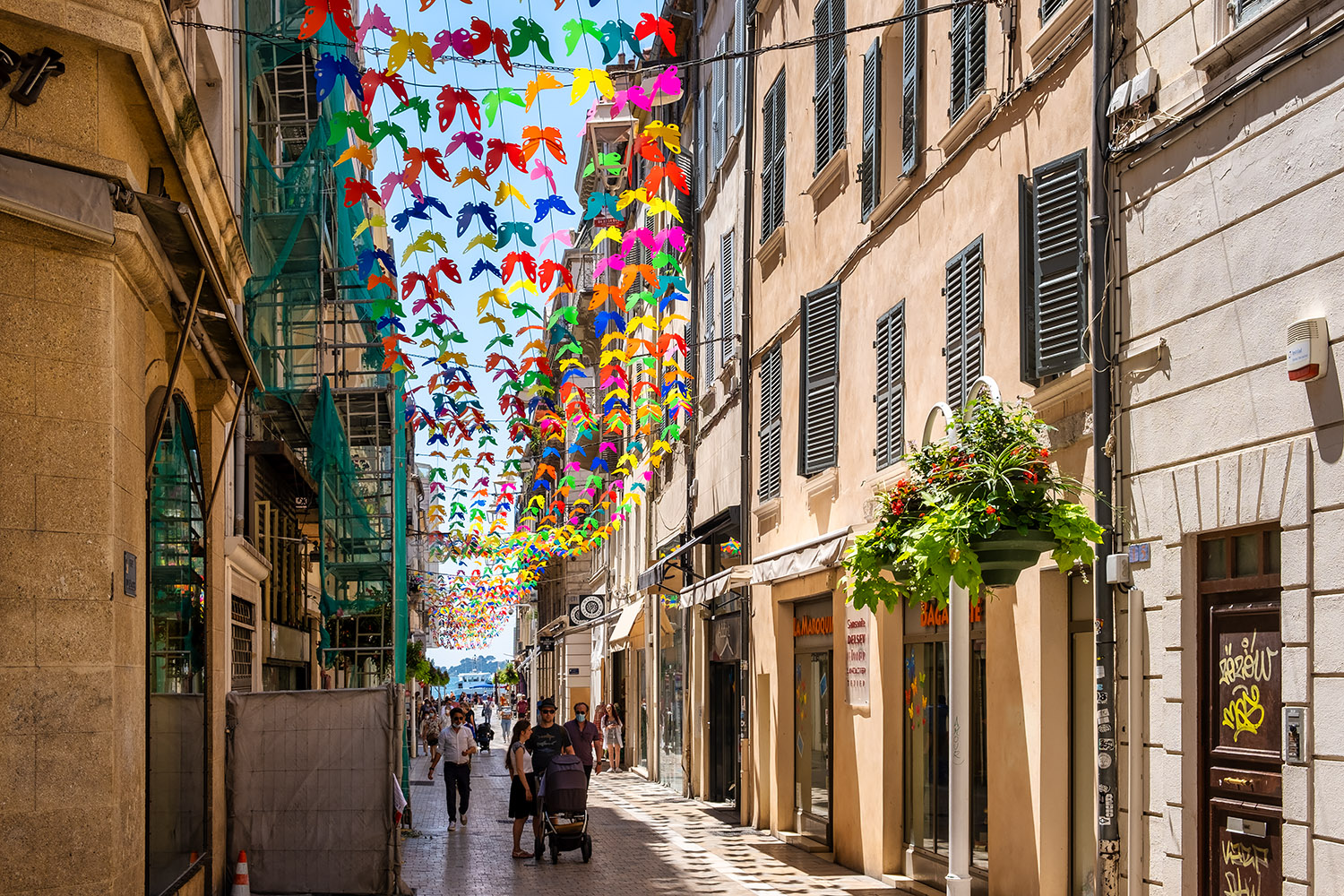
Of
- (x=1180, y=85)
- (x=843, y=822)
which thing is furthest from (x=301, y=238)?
(x=1180, y=85)

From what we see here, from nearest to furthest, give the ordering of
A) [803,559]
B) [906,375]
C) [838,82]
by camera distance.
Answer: [906,375] < [803,559] < [838,82]

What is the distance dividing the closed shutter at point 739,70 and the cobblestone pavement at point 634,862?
10098 mm

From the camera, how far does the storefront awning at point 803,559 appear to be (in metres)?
14.2

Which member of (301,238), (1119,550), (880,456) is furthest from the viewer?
(301,238)

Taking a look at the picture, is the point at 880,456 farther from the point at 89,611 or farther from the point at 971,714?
the point at 89,611

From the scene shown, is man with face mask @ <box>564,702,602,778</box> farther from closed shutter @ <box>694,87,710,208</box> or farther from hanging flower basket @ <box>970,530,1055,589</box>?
hanging flower basket @ <box>970,530,1055,589</box>

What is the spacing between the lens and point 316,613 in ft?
94.0

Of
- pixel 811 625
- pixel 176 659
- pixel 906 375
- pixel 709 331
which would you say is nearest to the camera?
pixel 176 659

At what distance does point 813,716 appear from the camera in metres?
18.1

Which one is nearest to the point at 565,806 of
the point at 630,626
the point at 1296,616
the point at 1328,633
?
the point at 1296,616

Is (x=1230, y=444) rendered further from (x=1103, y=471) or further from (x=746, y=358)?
(x=746, y=358)

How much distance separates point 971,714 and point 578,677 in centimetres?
3842

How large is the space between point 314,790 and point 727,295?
1252 centimetres

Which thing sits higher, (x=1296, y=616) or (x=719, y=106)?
(x=719, y=106)
